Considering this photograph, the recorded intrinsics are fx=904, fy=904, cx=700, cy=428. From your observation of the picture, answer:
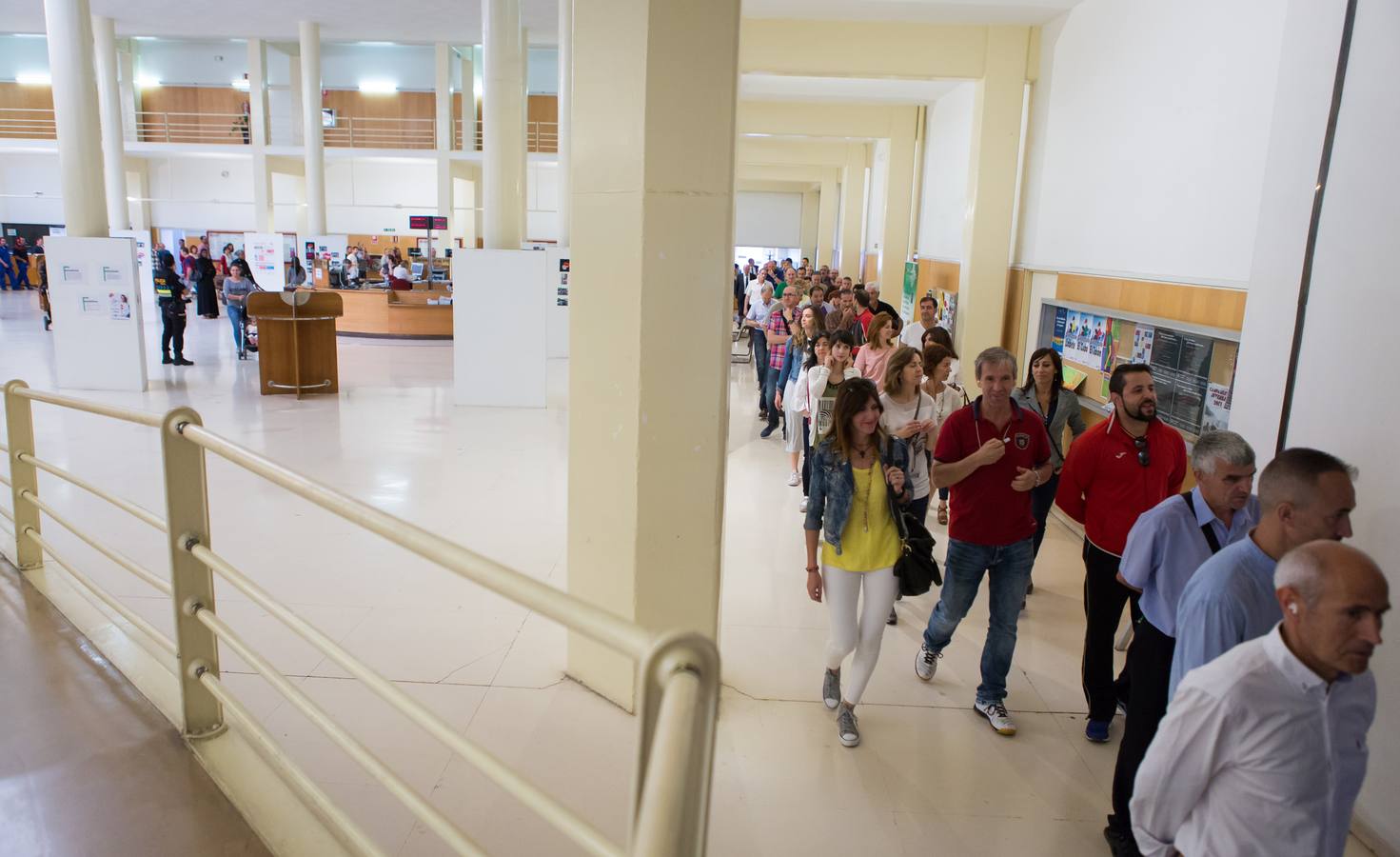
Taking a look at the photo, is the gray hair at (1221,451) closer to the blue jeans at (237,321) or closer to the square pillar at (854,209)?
the blue jeans at (237,321)

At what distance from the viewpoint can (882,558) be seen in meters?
3.58

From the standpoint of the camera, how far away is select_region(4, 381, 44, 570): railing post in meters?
3.80

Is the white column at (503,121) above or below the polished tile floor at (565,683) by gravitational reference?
above

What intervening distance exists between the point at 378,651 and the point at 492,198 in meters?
7.84

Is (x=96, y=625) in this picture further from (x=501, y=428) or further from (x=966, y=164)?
(x=966, y=164)

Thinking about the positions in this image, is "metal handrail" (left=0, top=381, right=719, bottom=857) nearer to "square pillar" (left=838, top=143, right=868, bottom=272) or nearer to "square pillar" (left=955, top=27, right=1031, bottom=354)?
"square pillar" (left=955, top=27, right=1031, bottom=354)

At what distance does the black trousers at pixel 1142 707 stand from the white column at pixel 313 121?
2153 centimetres

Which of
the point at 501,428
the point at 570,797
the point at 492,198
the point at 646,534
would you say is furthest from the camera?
the point at 492,198

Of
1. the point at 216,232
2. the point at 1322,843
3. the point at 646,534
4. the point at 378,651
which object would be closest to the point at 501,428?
the point at 378,651

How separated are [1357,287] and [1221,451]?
1.02m

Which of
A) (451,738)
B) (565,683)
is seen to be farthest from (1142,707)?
(451,738)

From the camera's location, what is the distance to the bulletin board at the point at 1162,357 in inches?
200

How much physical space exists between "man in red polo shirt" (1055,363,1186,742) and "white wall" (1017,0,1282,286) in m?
1.63

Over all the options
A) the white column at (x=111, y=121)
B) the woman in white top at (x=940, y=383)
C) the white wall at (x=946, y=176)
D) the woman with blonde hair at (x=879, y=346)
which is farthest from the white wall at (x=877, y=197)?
the white column at (x=111, y=121)
